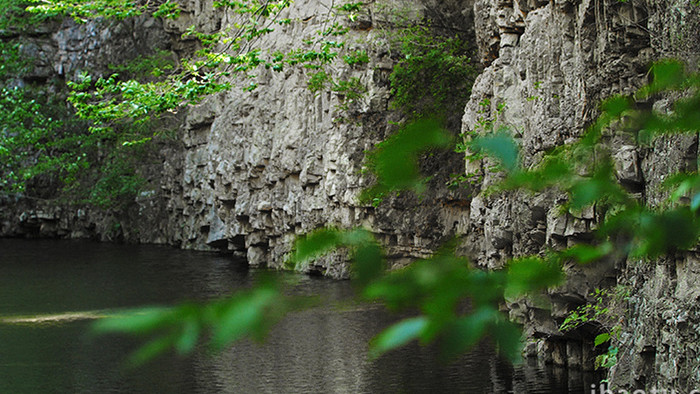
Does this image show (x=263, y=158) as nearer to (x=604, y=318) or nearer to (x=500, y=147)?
(x=604, y=318)

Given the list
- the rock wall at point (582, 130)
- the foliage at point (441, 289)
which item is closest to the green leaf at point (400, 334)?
the foliage at point (441, 289)

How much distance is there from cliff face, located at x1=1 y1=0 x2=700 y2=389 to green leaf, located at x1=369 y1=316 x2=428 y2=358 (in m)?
0.29

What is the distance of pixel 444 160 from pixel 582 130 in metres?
2.26

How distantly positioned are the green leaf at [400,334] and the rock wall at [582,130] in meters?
4.47

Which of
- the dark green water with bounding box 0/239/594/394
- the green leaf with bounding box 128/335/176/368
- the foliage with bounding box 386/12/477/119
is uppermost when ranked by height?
the foliage with bounding box 386/12/477/119

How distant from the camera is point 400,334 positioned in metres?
1.39

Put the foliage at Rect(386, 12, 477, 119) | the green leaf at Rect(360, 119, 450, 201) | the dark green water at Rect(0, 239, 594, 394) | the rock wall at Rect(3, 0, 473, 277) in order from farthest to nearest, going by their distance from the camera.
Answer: the rock wall at Rect(3, 0, 473, 277)
the foliage at Rect(386, 12, 477, 119)
the dark green water at Rect(0, 239, 594, 394)
the green leaf at Rect(360, 119, 450, 201)

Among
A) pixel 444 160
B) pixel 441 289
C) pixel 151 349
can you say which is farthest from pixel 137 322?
pixel 444 160

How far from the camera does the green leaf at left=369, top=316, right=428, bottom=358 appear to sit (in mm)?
1379

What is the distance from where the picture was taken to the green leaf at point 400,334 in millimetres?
1379

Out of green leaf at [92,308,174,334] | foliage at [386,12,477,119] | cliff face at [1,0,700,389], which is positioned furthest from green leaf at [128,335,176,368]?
foliage at [386,12,477,119]

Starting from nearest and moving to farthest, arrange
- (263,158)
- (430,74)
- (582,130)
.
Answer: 1. (582,130)
2. (430,74)
3. (263,158)

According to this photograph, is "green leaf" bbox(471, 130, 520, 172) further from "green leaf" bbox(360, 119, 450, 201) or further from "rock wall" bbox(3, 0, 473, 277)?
"rock wall" bbox(3, 0, 473, 277)

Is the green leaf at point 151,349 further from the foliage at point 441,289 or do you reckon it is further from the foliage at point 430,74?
the foliage at point 430,74
